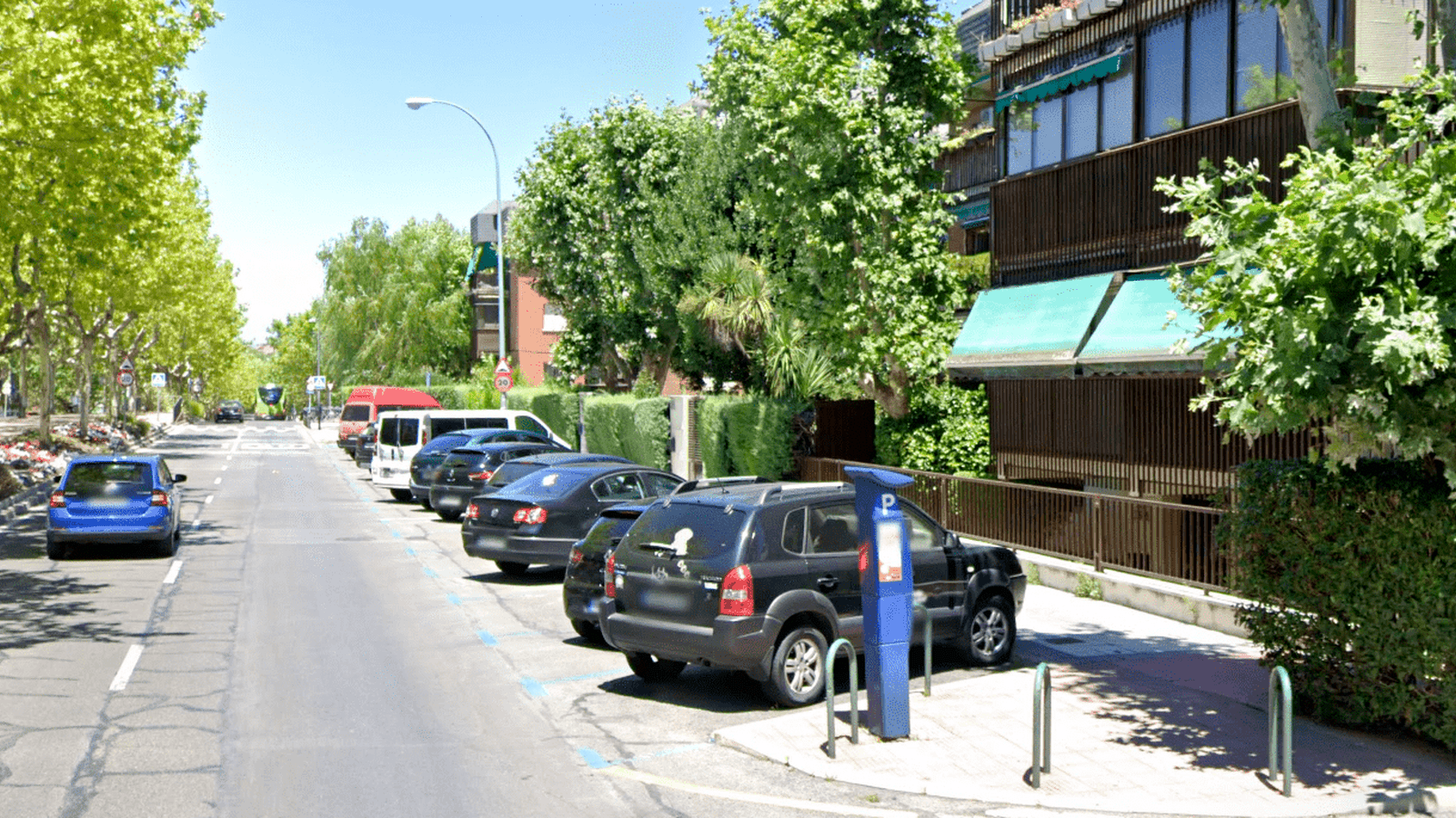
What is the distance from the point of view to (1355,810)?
7691mm

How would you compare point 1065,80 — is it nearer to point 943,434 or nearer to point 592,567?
point 943,434

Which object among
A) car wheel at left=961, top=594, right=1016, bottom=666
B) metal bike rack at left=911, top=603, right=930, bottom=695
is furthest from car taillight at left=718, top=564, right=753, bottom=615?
car wheel at left=961, top=594, right=1016, bottom=666

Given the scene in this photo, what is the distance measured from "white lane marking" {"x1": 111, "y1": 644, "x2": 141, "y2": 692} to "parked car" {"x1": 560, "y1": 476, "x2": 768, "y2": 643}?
3.78 metres

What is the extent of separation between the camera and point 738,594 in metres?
9.91

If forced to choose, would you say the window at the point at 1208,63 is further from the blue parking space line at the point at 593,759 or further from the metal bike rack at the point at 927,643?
the blue parking space line at the point at 593,759

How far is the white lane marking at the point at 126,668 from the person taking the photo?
1095cm

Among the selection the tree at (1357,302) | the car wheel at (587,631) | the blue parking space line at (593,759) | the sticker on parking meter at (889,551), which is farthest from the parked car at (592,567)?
the tree at (1357,302)

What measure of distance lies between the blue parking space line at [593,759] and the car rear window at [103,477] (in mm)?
12654

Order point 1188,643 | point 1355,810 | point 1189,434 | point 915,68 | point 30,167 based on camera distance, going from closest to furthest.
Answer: point 1355,810 < point 1188,643 < point 1189,434 < point 30,167 < point 915,68

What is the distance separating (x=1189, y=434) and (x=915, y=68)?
8880 mm

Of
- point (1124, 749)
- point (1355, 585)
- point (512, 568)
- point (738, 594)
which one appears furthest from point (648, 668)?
point (512, 568)

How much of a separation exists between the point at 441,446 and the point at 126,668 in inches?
665

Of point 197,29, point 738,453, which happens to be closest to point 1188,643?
point 738,453

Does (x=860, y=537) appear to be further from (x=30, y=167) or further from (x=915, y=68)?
(x=30, y=167)
